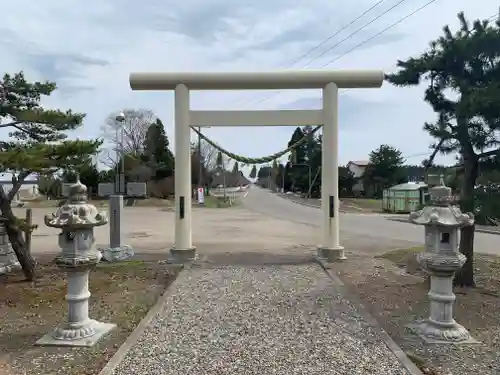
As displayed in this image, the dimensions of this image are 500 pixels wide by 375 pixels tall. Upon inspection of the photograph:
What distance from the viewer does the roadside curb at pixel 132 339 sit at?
12.6ft

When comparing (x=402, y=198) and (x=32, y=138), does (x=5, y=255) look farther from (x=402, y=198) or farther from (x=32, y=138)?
(x=402, y=198)

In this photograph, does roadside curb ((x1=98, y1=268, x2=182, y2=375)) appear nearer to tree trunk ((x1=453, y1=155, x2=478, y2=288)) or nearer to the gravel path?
the gravel path

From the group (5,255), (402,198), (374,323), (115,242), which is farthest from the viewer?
(402,198)

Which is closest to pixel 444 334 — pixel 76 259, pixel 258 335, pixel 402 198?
pixel 258 335

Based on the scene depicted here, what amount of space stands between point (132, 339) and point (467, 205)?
16.6 feet

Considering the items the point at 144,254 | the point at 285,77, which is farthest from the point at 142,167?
the point at 285,77

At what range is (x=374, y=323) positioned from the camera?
5051 millimetres

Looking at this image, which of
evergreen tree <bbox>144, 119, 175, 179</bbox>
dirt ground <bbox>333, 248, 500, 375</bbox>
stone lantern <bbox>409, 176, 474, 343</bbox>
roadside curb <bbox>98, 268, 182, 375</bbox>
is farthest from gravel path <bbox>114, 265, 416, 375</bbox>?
evergreen tree <bbox>144, 119, 175, 179</bbox>

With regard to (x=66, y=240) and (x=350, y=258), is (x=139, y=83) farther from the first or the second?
(x=350, y=258)

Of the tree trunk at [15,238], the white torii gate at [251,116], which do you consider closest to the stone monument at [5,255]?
the tree trunk at [15,238]

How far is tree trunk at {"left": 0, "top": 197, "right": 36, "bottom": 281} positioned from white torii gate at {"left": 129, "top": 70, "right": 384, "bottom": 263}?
2759 mm

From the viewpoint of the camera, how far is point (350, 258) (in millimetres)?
9953

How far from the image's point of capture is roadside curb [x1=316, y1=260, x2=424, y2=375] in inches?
153

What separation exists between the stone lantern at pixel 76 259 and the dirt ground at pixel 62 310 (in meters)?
0.20
